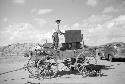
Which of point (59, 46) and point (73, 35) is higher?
point (73, 35)

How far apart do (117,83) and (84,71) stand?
12.2ft

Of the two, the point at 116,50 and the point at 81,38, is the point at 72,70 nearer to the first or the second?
the point at 81,38

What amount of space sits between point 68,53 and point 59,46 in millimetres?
1129

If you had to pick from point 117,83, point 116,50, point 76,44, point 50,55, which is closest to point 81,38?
point 76,44

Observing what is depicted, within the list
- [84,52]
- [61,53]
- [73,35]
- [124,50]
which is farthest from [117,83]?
[124,50]

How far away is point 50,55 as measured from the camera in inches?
479

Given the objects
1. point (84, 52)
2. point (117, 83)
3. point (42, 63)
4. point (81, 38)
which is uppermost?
point (81, 38)

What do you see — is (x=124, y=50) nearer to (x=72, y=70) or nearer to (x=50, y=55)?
(x=72, y=70)

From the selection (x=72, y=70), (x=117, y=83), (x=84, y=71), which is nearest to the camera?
(x=117, y=83)

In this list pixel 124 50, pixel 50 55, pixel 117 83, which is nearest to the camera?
pixel 117 83

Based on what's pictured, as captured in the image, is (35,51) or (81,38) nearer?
(35,51)

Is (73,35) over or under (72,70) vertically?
over

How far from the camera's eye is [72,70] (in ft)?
49.5

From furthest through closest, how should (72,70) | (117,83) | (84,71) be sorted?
(72,70) → (84,71) → (117,83)
